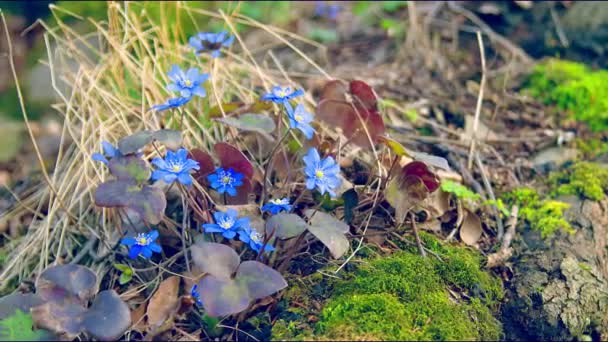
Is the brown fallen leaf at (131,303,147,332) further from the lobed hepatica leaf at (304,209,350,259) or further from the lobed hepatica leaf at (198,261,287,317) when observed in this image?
the lobed hepatica leaf at (304,209,350,259)

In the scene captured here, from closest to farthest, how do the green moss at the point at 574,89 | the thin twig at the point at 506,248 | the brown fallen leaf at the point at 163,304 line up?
the brown fallen leaf at the point at 163,304, the thin twig at the point at 506,248, the green moss at the point at 574,89

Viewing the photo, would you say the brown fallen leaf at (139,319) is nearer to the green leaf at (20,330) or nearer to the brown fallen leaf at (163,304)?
the brown fallen leaf at (163,304)

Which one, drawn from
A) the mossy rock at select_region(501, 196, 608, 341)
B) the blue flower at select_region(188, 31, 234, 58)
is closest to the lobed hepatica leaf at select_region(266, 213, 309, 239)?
the mossy rock at select_region(501, 196, 608, 341)

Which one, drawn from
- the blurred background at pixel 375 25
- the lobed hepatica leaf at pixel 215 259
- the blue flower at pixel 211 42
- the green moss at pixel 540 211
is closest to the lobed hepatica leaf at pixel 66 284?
the lobed hepatica leaf at pixel 215 259

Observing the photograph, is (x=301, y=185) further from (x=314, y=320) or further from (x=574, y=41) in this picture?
(x=574, y=41)

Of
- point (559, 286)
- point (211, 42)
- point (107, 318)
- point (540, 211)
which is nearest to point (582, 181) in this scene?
point (540, 211)

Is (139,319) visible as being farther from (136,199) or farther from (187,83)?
(187,83)

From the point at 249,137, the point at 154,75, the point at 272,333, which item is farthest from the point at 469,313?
the point at 154,75
